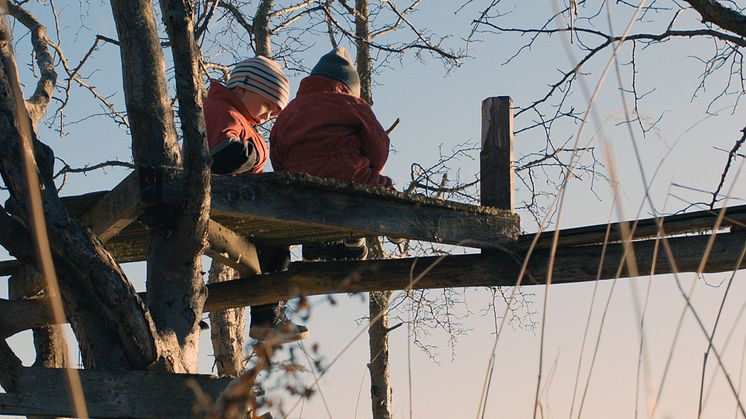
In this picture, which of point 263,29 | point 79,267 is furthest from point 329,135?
point 263,29

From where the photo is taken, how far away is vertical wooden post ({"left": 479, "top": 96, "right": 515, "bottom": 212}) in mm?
5453

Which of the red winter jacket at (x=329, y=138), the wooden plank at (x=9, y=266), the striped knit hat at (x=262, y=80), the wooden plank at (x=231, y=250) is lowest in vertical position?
the wooden plank at (x=231, y=250)

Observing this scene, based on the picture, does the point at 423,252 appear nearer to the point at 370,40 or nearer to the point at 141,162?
the point at 370,40

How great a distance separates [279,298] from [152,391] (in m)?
1.80

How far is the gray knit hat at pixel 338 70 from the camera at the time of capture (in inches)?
224

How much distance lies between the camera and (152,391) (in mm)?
4059

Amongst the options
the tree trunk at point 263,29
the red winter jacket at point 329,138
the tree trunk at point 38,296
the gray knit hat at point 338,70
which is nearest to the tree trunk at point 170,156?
the red winter jacket at point 329,138

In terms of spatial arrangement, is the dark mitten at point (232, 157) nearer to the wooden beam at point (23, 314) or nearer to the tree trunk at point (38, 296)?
the tree trunk at point (38, 296)

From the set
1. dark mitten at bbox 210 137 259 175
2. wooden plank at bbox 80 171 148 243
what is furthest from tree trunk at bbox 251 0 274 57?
wooden plank at bbox 80 171 148 243

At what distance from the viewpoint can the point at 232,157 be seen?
514 centimetres

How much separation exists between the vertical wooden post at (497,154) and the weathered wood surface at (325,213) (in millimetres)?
165

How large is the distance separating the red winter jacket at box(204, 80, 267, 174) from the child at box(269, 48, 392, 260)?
0.39 ft

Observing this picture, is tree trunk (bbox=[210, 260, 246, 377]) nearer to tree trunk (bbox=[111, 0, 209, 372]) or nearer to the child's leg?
the child's leg

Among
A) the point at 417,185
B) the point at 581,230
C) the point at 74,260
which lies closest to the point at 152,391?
the point at 74,260
